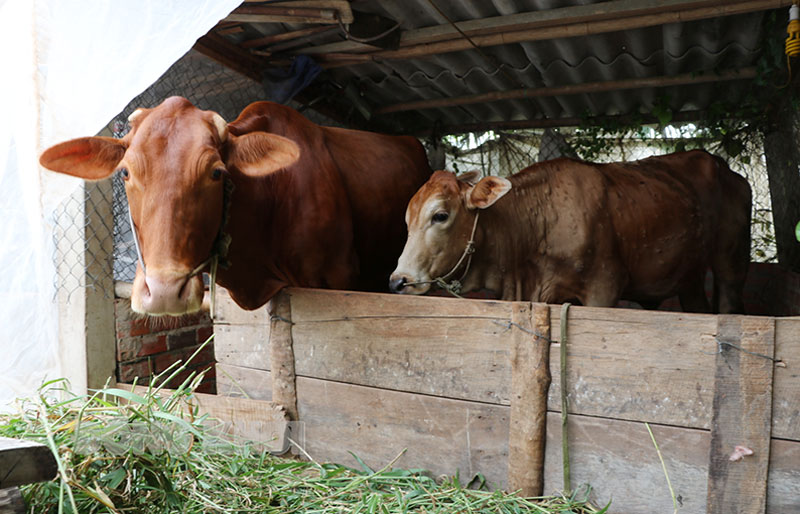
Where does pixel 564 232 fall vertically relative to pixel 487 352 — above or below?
above

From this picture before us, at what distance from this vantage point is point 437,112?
20.3 feet

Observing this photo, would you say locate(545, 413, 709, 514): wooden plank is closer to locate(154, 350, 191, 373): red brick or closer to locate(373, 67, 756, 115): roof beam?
locate(154, 350, 191, 373): red brick

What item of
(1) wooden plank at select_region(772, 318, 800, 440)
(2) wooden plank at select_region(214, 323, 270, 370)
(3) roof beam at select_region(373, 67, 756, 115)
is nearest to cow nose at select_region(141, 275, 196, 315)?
(2) wooden plank at select_region(214, 323, 270, 370)

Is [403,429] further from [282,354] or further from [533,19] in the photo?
[533,19]

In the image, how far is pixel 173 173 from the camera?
7.47ft

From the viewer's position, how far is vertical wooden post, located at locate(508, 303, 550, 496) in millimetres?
2199

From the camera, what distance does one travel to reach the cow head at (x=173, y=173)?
2.22 m

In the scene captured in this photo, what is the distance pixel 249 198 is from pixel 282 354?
788 mm

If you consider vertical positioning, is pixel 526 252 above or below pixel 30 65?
below

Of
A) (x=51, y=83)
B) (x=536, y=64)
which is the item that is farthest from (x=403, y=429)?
(x=536, y=64)

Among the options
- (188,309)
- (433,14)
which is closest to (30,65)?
(188,309)

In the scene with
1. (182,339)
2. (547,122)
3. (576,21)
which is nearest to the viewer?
(576,21)

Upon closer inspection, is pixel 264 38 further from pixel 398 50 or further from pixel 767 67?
pixel 767 67

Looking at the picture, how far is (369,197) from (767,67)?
3.06 m
